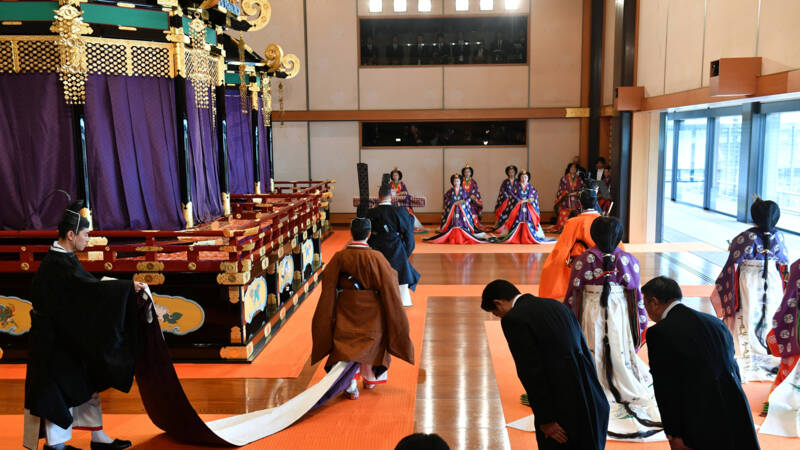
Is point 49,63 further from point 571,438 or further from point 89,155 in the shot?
point 571,438

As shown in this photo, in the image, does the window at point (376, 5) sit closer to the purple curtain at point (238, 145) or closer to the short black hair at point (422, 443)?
the purple curtain at point (238, 145)

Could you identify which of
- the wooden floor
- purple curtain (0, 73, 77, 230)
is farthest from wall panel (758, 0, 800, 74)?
purple curtain (0, 73, 77, 230)

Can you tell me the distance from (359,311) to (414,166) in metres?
10.1

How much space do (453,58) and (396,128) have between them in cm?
197

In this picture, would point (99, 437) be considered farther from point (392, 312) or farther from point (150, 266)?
point (392, 312)

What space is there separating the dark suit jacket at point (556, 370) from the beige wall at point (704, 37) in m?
4.92

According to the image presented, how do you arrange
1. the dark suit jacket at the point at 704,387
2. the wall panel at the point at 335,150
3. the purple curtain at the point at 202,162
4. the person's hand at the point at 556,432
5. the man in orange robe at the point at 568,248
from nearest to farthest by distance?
the dark suit jacket at the point at 704,387
the person's hand at the point at 556,432
the man in orange robe at the point at 568,248
the purple curtain at the point at 202,162
the wall panel at the point at 335,150

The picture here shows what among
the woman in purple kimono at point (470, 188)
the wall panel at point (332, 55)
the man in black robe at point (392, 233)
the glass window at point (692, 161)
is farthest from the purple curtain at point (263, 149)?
the glass window at point (692, 161)

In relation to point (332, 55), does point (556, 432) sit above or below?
below

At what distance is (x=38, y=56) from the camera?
18.9 feet

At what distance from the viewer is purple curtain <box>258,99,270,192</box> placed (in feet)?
36.0

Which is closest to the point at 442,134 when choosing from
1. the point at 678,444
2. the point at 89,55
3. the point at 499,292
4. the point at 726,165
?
the point at 726,165

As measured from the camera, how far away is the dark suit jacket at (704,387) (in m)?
2.58

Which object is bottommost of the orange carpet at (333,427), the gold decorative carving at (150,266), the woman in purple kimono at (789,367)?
the orange carpet at (333,427)
